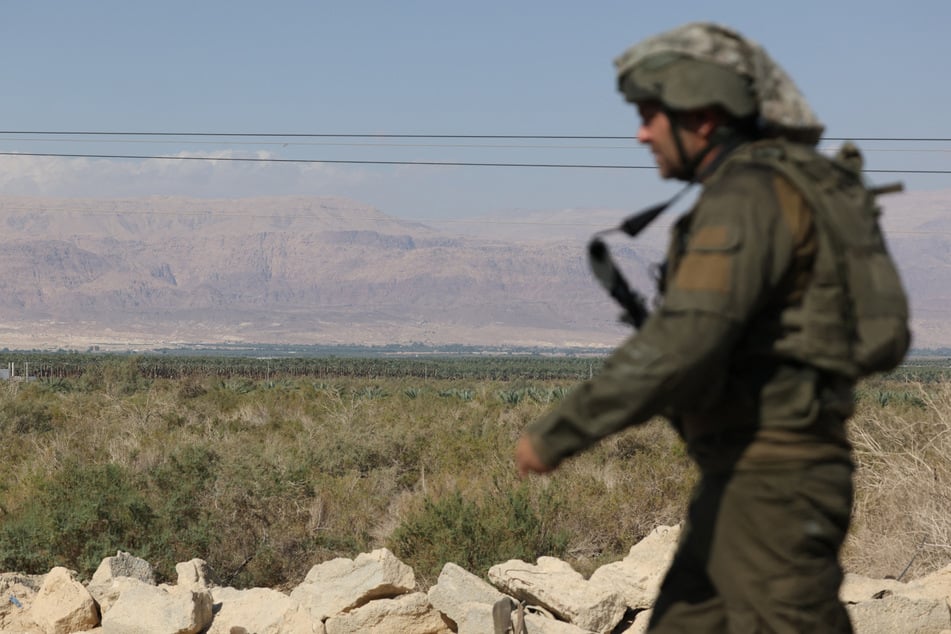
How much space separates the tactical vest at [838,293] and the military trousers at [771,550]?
0.30 meters

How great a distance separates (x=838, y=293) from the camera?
3068 millimetres

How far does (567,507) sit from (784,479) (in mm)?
9873

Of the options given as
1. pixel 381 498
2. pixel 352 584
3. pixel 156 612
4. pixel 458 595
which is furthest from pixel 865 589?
pixel 381 498

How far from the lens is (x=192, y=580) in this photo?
8672 mm

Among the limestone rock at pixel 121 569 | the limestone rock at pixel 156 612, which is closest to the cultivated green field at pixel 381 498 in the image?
the limestone rock at pixel 121 569

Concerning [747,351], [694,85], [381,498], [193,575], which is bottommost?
[381,498]

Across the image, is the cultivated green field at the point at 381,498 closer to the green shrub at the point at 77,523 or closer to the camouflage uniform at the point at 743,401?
the green shrub at the point at 77,523

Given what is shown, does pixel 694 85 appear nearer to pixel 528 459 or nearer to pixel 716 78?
pixel 716 78

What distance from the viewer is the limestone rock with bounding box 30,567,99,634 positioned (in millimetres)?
7352

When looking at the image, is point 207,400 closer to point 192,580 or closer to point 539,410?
point 539,410

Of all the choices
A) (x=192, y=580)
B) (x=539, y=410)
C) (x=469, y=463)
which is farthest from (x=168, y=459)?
(x=539, y=410)

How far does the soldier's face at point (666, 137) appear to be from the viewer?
3.28 m

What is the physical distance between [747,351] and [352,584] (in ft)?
16.4

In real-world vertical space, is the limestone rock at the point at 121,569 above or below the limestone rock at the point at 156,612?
below
